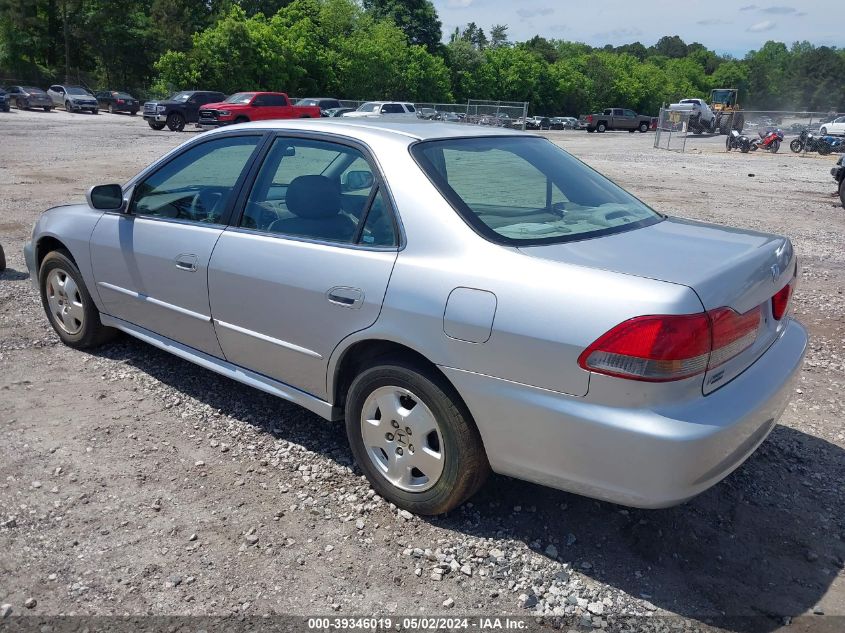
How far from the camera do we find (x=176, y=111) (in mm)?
33406

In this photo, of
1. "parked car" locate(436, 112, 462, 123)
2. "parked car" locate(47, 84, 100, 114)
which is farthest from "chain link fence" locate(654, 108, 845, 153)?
"parked car" locate(47, 84, 100, 114)

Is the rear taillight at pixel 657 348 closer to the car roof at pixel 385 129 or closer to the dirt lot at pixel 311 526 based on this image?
the dirt lot at pixel 311 526

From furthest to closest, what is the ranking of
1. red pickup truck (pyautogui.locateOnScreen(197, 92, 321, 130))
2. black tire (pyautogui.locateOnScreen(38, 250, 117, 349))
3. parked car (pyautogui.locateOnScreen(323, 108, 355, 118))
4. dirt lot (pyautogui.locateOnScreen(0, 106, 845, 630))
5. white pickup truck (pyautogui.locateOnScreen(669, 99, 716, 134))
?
white pickup truck (pyautogui.locateOnScreen(669, 99, 716, 134)), parked car (pyautogui.locateOnScreen(323, 108, 355, 118)), red pickup truck (pyautogui.locateOnScreen(197, 92, 321, 130)), black tire (pyautogui.locateOnScreen(38, 250, 117, 349)), dirt lot (pyautogui.locateOnScreen(0, 106, 845, 630))

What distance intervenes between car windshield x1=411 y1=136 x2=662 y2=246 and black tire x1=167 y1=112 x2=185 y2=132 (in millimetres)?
32812

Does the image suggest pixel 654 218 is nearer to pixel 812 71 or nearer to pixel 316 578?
pixel 316 578

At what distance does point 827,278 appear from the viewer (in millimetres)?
7613

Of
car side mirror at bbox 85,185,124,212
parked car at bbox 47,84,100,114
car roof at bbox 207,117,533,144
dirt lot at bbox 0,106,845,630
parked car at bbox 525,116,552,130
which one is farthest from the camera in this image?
parked car at bbox 525,116,552,130

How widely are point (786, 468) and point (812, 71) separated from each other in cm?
14292

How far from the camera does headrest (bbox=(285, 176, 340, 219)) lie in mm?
3518

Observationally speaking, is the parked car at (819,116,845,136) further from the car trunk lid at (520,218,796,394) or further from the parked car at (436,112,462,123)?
the car trunk lid at (520,218,796,394)

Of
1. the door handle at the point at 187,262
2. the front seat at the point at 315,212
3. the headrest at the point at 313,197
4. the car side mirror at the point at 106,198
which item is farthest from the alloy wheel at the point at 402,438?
the car side mirror at the point at 106,198

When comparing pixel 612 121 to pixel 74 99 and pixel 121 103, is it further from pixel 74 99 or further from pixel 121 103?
pixel 74 99

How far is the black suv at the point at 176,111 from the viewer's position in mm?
33125

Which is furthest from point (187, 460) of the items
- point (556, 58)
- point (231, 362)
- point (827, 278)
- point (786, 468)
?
point (556, 58)
